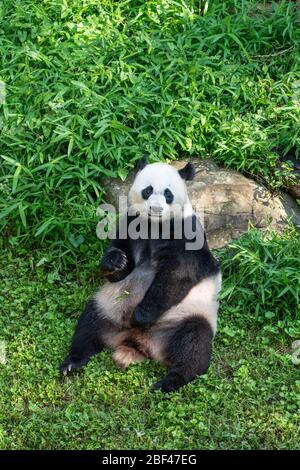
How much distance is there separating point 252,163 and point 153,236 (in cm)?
154

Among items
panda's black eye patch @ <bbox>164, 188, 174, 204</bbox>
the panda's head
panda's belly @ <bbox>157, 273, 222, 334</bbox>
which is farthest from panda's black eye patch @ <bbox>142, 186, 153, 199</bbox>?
panda's belly @ <bbox>157, 273, 222, 334</bbox>

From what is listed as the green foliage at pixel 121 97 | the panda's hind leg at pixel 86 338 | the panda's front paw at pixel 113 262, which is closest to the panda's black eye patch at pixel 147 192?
the panda's front paw at pixel 113 262

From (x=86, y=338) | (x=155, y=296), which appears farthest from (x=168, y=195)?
(x=86, y=338)

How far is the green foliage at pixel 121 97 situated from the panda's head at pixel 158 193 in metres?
0.93

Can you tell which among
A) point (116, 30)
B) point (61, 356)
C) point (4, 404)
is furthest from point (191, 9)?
point (4, 404)

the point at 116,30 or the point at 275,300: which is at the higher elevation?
the point at 116,30

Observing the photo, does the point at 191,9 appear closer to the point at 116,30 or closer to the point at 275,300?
the point at 116,30

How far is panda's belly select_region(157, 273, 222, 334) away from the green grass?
0.23 meters

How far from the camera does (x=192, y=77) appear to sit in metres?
7.88

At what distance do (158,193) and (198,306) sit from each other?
85cm

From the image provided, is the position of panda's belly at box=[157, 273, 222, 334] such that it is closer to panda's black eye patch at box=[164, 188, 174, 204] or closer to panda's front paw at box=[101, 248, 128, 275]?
panda's front paw at box=[101, 248, 128, 275]

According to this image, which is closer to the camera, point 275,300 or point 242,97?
point 275,300

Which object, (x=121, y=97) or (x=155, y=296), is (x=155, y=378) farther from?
(x=121, y=97)

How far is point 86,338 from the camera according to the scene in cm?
632
